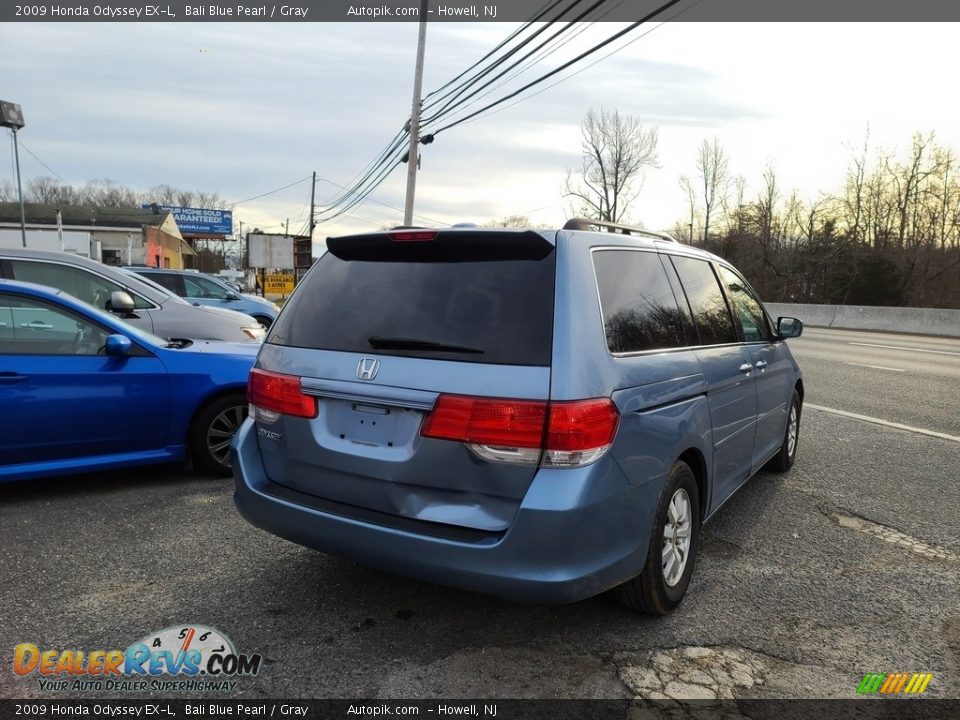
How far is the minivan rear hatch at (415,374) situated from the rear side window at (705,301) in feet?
4.28

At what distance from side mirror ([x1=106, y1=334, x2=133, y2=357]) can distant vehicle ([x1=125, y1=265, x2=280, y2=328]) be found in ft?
31.3

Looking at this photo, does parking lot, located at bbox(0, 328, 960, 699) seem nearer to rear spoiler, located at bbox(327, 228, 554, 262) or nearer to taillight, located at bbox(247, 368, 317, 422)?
taillight, located at bbox(247, 368, 317, 422)

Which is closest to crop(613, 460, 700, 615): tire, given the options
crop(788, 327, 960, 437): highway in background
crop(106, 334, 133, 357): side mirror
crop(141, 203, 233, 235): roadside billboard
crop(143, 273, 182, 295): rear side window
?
crop(106, 334, 133, 357): side mirror

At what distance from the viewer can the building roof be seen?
47.5 meters

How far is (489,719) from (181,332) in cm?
624

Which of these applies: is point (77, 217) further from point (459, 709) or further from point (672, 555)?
point (459, 709)

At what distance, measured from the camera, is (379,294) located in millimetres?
2922

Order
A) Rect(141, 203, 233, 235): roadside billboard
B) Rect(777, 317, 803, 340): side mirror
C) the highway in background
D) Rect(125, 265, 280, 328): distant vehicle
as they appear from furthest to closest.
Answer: Rect(141, 203, 233, 235): roadside billboard < Rect(125, 265, 280, 328): distant vehicle < the highway in background < Rect(777, 317, 803, 340): side mirror

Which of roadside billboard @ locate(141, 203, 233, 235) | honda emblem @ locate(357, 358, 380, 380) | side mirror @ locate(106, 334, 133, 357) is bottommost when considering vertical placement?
side mirror @ locate(106, 334, 133, 357)

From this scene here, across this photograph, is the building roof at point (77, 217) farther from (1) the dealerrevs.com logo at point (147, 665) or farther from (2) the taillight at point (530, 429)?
(2) the taillight at point (530, 429)

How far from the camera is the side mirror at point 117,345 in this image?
4.49 metres

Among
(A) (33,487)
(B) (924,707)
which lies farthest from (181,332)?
(B) (924,707)

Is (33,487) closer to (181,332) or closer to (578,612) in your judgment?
(181,332)

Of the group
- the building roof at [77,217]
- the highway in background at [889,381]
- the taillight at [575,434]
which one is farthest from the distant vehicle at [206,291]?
the building roof at [77,217]
